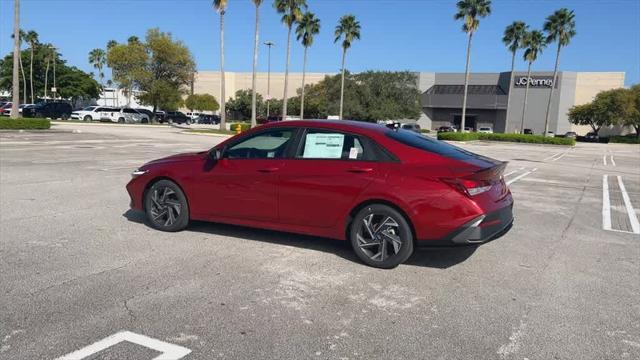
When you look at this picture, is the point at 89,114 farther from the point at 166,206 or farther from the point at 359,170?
the point at 359,170

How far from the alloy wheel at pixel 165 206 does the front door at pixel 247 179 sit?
397 mm

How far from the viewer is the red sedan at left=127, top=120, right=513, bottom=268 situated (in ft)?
15.9

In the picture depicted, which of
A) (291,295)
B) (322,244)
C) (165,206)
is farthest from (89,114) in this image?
(291,295)

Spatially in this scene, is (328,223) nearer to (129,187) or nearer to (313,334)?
(313,334)

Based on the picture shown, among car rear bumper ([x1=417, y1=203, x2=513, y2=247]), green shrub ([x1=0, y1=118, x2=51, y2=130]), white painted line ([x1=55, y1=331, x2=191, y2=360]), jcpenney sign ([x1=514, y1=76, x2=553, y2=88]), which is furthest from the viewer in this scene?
jcpenney sign ([x1=514, y1=76, x2=553, y2=88])

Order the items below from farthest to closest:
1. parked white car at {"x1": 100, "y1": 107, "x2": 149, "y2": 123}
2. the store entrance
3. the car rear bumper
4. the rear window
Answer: the store entrance → parked white car at {"x1": 100, "y1": 107, "x2": 149, "y2": 123} → the rear window → the car rear bumper

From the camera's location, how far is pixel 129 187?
21.9 feet

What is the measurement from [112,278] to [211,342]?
1.70 m

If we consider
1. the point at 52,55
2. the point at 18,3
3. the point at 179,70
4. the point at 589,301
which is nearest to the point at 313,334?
the point at 589,301

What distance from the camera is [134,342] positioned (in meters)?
3.39

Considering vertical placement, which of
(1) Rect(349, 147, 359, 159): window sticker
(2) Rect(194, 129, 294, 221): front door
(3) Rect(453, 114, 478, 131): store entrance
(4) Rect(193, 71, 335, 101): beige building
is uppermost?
(4) Rect(193, 71, 335, 101): beige building

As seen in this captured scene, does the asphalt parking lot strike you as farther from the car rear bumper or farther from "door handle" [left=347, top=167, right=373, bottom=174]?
"door handle" [left=347, top=167, right=373, bottom=174]

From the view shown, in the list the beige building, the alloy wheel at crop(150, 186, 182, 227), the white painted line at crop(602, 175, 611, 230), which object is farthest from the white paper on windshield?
the beige building

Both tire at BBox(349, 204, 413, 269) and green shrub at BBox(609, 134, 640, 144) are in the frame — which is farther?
green shrub at BBox(609, 134, 640, 144)
